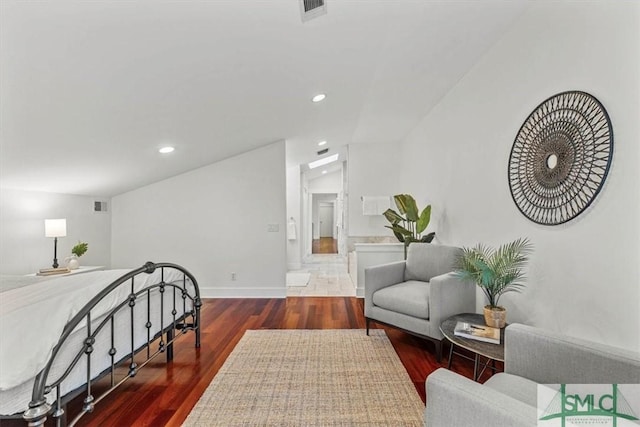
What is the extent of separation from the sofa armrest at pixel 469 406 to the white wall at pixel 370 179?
4901 millimetres

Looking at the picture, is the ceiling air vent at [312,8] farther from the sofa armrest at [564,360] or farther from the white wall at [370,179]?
the white wall at [370,179]

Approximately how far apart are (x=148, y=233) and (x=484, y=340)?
4.82 meters

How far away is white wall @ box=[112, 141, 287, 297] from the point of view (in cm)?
475

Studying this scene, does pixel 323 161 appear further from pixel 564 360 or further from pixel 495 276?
pixel 564 360

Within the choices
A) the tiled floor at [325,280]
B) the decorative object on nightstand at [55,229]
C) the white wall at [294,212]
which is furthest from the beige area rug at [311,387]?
the white wall at [294,212]

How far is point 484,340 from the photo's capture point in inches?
78.8

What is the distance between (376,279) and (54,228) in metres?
3.76

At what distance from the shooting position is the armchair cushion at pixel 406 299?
2721 millimetres

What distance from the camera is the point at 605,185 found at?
1734 mm

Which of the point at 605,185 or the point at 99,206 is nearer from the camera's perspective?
the point at 605,185

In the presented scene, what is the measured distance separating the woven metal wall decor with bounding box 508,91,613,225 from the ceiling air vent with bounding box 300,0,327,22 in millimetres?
1709

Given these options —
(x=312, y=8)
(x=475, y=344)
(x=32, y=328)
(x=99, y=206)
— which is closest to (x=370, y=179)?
(x=312, y=8)

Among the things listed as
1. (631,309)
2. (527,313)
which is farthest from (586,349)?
(527,313)

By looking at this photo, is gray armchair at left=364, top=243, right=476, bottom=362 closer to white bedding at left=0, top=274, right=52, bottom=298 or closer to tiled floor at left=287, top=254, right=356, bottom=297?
tiled floor at left=287, top=254, right=356, bottom=297
